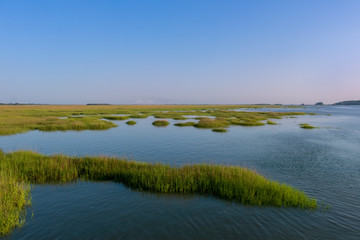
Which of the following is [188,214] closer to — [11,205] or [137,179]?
[137,179]

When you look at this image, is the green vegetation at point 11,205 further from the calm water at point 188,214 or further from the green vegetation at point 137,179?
the calm water at point 188,214

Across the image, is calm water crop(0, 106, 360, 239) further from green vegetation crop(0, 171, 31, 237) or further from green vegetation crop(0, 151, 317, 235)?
green vegetation crop(0, 151, 317, 235)

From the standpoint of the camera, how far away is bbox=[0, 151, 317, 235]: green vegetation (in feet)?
37.4

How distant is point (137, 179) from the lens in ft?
47.5

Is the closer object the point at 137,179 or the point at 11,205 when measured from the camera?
the point at 11,205

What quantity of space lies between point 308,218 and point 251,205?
109 inches

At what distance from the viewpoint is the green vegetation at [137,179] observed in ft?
37.4

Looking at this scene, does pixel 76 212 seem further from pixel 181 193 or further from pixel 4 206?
pixel 181 193

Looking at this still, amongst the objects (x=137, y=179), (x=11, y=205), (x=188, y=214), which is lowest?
(x=188, y=214)

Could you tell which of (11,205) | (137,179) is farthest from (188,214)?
(11,205)

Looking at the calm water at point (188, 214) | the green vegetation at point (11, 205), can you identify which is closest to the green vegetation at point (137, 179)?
the green vegetation at point (11, 205)

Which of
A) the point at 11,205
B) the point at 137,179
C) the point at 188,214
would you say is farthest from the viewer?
the point at 137,179

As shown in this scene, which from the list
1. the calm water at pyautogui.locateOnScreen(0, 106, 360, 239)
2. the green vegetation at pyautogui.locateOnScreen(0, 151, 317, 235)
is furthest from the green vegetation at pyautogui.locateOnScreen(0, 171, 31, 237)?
the calm water at pyautogui.locateOnScreen(0, 106, 360, 239)

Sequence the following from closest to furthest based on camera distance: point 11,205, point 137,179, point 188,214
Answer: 1. point 11,205
2. point 188,214
3. point 137,179
